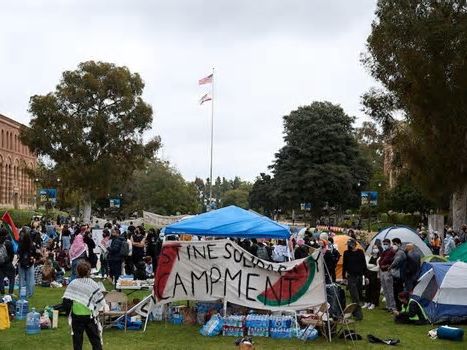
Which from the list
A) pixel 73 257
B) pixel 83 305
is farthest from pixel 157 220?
pixel 83 305

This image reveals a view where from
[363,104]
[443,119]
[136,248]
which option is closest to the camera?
[136,248]

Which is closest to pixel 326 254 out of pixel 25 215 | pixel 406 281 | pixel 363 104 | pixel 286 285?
pixel 406 281

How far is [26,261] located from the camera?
15.4 metres

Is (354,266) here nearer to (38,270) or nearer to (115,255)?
(115,255)

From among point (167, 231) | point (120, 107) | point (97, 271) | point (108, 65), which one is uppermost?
point (108, 65)

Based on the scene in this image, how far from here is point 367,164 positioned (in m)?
61.9

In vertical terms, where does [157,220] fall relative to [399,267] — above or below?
above

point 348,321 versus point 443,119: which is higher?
point 443,119

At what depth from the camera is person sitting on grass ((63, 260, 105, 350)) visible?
835 centimetres

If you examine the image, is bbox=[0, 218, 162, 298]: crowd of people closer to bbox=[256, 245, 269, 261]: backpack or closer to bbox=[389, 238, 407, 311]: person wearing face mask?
bbox=[256, 245, 269, 261]: backpack

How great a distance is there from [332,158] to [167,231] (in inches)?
1836

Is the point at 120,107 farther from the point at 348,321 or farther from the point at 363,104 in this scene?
the point at 348,321

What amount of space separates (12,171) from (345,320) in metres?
75.8

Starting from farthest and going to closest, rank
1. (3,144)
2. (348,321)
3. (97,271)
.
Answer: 1. (3,144)
2. (97,271)
3. (348,321)
